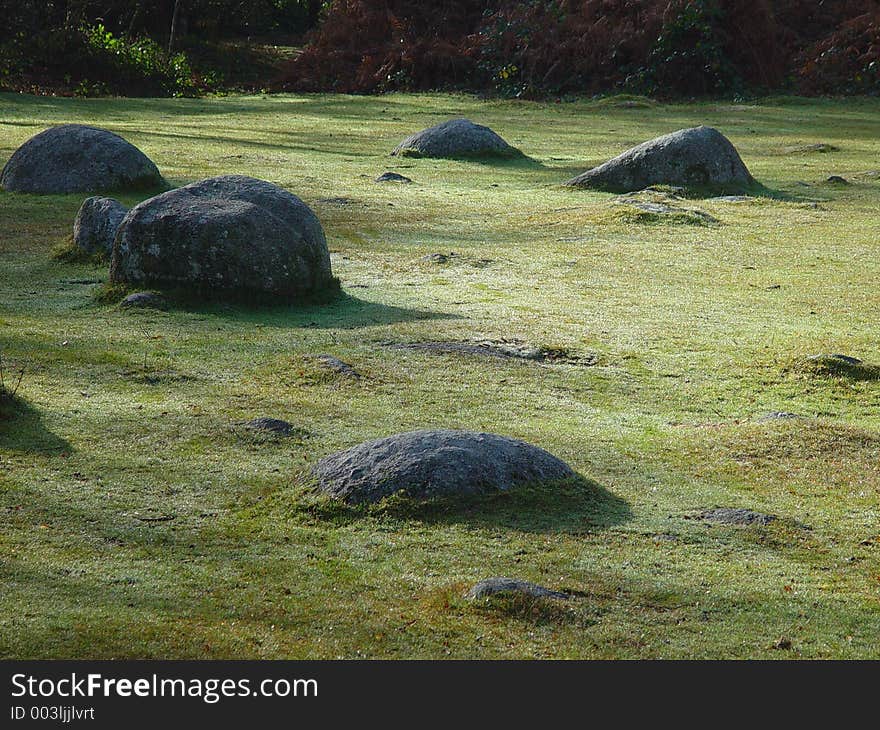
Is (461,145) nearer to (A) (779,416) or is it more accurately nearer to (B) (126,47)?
(A) (779,416)

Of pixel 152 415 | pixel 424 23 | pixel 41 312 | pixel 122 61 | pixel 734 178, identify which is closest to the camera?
pixel 152 415

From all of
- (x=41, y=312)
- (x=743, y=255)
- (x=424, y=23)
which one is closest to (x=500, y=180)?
(x=743, y=255)

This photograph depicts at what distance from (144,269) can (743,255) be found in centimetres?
564

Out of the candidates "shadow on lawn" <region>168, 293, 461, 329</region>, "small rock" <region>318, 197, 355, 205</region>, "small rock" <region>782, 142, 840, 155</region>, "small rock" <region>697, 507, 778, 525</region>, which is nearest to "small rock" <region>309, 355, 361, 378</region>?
"shadow on lawn" <region>168, 293, 461, 329</region>

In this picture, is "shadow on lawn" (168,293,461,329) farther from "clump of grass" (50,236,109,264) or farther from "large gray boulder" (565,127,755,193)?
"large gray boulder" (565,127,755,193)

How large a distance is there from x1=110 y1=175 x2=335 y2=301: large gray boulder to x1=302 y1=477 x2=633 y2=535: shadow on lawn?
3.87 meters

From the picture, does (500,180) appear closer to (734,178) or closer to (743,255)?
(734,178)

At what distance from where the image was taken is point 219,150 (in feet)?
56.8

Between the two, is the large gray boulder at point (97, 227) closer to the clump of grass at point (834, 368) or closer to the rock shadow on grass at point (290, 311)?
the rock shadow on grass at point (290, 311)

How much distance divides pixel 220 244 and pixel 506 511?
13.8 ft

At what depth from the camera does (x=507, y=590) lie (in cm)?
401

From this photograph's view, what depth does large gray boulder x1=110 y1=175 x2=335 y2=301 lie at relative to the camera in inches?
328

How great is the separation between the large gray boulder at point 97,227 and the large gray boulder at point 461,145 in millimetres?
8166

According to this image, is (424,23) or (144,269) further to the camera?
(424,23)
